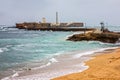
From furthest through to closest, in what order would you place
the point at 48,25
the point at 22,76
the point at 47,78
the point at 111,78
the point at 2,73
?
the point at 48,25 < the point at 2,73 < the point at 22,76 < the point at 47,78 < the point at 111,78

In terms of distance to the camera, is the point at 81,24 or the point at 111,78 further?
the point at 81,24

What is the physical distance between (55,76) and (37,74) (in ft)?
4.61

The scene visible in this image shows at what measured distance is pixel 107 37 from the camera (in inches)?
2108

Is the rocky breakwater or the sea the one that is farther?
the rocky breakwater

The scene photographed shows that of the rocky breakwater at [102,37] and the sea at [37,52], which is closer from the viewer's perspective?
the sea at [37,52]

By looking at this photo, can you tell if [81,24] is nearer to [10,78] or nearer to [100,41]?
[100,41]

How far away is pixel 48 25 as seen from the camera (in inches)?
6211

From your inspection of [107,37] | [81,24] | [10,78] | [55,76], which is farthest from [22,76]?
[81,24]

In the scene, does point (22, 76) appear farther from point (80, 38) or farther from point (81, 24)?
point (81, 24)

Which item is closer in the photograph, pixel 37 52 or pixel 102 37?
pixel 37 52

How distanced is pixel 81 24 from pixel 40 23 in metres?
42.0

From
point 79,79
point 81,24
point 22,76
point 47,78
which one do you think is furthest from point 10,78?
point 81,24

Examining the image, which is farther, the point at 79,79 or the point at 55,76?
the point at 55,76

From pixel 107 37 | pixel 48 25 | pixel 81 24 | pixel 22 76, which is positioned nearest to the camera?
pixel 22 76
